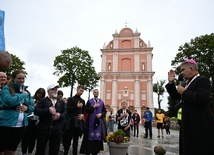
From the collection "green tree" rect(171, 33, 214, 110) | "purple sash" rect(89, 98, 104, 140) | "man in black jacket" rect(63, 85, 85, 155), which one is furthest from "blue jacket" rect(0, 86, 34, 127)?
"green tree" rect(171, 33, 214, 110)

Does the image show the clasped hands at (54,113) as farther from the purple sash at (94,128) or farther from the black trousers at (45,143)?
the purple sash at (94,128)

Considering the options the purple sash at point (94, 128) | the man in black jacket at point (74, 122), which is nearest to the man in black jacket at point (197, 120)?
the purple sash at point (94, 128)

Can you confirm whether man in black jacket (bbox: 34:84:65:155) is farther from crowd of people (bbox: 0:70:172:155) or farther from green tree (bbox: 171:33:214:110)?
green tree (bbox: 171:33:214:110)

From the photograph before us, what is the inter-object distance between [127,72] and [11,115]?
123ft

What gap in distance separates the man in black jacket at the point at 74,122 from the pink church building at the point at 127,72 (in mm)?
32526

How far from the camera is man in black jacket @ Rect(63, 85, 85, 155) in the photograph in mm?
4711

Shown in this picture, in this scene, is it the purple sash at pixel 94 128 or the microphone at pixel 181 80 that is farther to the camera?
the purple sash at pixel 94 128

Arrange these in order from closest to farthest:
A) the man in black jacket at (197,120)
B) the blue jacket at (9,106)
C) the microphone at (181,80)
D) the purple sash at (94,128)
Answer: the man in black jacket at (197,120) → the blue jacket at (9,106) → the microphone at (181,80) → the purple sash at (94,128)

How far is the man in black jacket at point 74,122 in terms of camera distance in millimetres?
4711

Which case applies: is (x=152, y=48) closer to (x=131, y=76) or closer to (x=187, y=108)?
(x=131, y=76)

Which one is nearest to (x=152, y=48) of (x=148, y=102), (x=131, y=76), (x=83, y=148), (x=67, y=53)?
(x=131, y=76)

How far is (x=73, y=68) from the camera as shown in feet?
121

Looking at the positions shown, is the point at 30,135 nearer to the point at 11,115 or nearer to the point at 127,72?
the point at 11,115

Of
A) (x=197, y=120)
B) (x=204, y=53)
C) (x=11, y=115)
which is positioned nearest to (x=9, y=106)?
(x=11, y=115)
